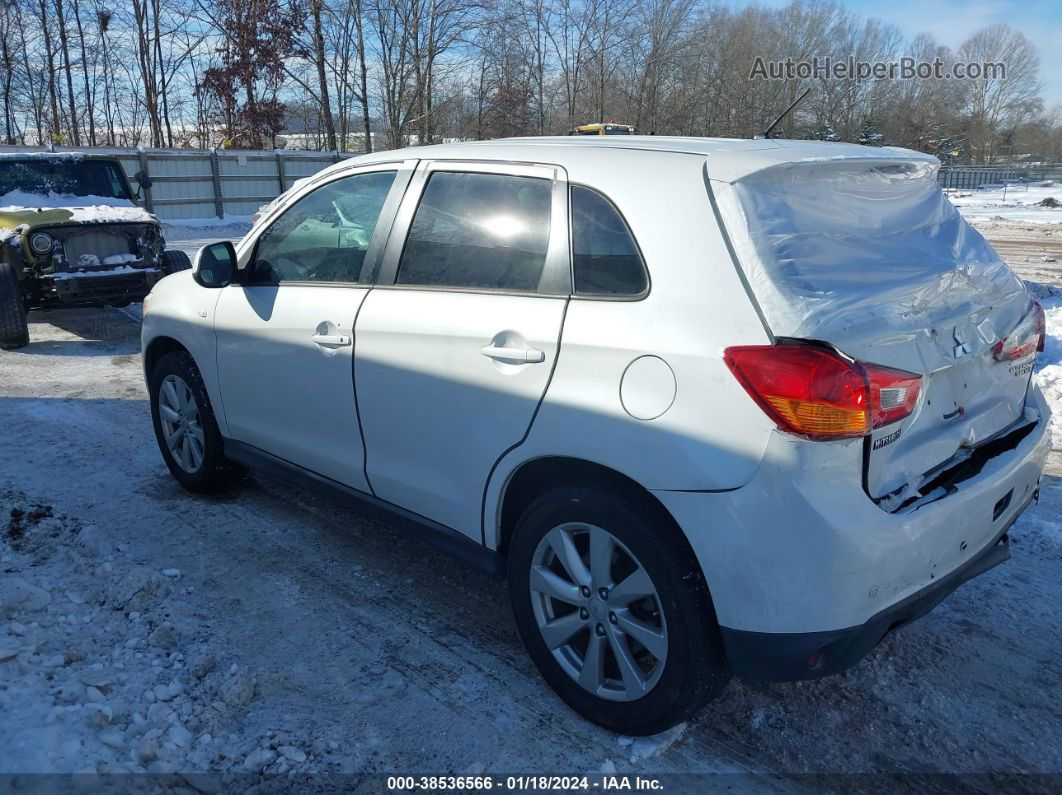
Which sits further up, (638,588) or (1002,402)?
(1002,402)

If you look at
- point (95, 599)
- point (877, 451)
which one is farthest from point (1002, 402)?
point (95, 599)

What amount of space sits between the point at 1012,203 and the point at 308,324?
3766cm

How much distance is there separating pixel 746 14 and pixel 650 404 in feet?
137

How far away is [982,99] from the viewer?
2269 inches

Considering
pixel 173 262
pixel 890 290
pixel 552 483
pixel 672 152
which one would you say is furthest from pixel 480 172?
pixel 173 262

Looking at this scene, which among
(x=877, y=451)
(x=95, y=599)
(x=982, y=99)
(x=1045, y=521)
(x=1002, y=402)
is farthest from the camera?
(x=982, y=99)

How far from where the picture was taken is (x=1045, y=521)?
4.07 metres

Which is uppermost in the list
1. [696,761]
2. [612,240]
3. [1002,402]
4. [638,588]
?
[612,240]

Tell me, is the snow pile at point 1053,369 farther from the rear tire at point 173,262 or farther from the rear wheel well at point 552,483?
the rear tire at point 173,262

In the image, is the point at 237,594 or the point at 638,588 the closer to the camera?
the point at 638,588

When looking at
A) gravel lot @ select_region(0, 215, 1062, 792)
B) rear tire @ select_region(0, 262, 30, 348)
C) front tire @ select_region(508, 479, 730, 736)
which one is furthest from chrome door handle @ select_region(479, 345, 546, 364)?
rear tire @ select_region(0, 262, 30, 348)

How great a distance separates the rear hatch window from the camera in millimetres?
2219

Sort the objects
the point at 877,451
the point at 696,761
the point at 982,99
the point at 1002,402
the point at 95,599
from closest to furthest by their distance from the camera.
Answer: the point at 877,451, the point at 696,761, the point at 1002,402, the point at 95,599, the point at 982,99

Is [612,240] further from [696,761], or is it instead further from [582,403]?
[696,761]
